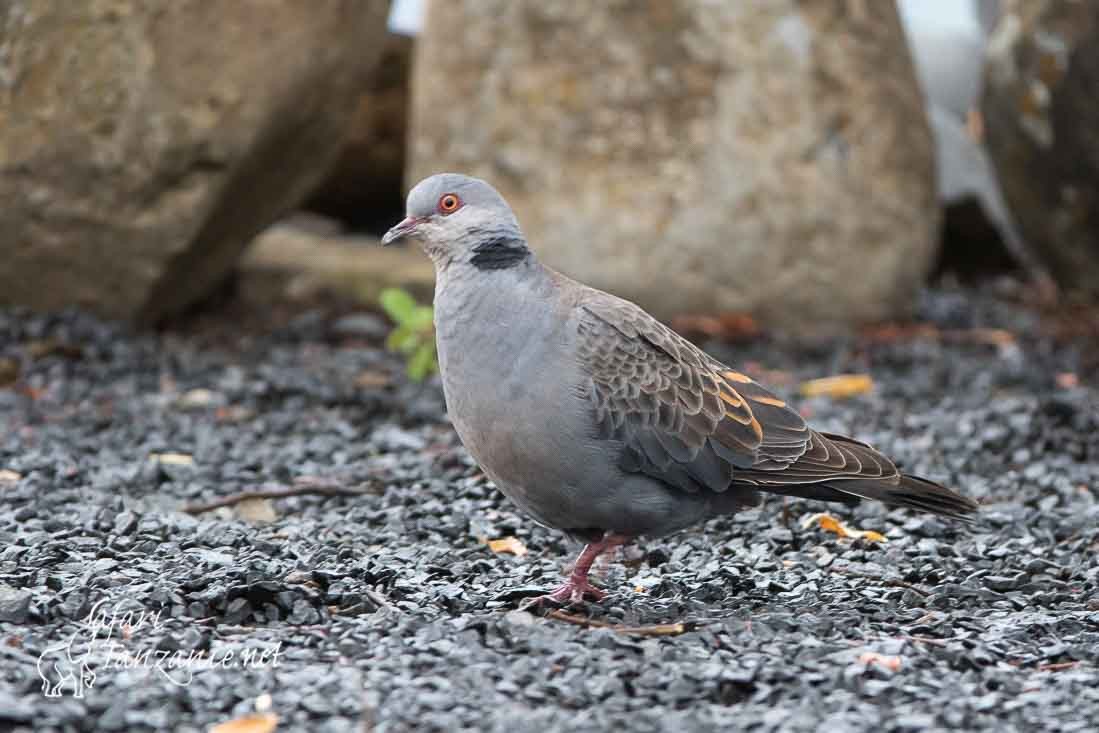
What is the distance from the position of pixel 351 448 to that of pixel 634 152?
3713 mm

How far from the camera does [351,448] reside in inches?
256

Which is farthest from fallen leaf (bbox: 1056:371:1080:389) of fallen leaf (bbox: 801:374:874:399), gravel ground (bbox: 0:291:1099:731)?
fallen leaf (bbox: 801:374:874:399)

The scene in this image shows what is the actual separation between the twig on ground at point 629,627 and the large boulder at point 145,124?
456cm

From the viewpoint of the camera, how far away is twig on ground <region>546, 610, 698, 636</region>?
13.1ft

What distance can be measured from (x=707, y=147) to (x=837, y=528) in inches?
177

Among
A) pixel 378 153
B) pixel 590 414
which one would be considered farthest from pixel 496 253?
pixel 378 153

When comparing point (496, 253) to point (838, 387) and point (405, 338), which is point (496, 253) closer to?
point (405, 338)

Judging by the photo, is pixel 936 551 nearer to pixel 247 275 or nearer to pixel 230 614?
pixel 230 614

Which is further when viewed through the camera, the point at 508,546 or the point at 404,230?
the point at 508,546

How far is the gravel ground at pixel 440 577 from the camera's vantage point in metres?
3.51

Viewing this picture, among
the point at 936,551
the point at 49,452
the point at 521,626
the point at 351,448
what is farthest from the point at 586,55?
the point at 521,626

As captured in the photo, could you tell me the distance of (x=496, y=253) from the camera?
453 centimetres

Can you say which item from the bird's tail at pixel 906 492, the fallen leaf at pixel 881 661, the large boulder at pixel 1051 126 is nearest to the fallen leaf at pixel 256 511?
the bird's tail at pixel 906 492

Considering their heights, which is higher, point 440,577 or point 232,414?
point 440,577
